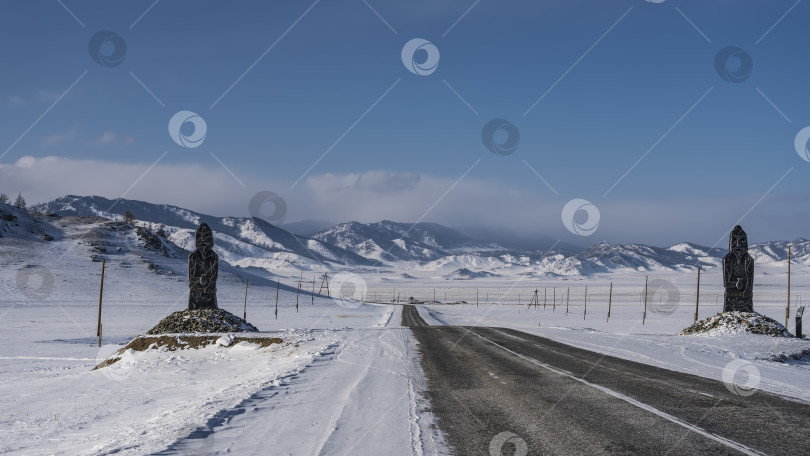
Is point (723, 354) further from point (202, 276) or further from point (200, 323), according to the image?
point (202, 276)

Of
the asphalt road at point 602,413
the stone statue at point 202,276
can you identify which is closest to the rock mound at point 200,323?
the stone statue at point 202,276

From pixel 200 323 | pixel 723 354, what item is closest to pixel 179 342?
pixel 200 323

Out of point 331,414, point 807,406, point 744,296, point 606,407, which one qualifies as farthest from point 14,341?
point 744,296

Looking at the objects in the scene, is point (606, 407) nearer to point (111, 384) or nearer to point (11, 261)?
point (111, 384)

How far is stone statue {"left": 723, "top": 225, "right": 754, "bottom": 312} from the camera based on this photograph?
3006 centimetres

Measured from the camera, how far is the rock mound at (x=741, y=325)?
27781 millimetres

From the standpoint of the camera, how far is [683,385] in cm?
1298

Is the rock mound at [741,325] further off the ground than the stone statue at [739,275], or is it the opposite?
the stone statue at [739,275]

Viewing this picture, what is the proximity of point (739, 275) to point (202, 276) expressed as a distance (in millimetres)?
28937

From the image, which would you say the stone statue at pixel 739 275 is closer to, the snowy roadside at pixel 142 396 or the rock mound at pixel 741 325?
the rock mound at pixel 741 325

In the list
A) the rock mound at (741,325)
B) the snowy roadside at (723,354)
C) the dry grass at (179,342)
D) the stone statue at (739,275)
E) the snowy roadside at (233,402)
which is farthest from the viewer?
the stone statue at (739,275)

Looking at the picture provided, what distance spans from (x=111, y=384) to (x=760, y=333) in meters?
29.1

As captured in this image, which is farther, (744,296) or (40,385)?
(744,296)

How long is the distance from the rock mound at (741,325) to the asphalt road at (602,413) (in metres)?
14.9
